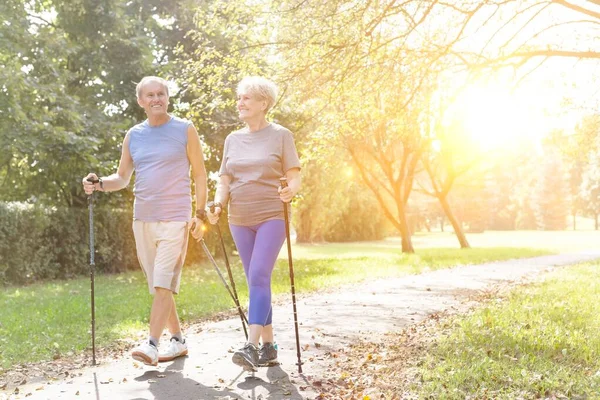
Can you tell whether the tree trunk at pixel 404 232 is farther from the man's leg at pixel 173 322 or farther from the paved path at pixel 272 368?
the man's leg at pixel 173 322

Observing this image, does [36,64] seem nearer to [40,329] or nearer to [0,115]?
[0,115]

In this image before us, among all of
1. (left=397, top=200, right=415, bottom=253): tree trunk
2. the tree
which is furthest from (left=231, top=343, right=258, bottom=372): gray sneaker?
(left=397, top=200, right=415, bottom=253): tree trunk

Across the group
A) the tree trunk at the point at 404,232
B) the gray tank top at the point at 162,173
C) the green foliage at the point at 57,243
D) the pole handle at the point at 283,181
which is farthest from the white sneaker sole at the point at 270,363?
the tree trunk at the point at 404,232

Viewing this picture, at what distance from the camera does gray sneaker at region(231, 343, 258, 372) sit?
4867 millimetres

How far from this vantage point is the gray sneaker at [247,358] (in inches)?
192

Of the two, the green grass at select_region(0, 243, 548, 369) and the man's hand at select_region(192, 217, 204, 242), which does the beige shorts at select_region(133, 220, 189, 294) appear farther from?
the green grass at select_region(0, 243, 548, 369)

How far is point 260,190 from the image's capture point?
17.5ft

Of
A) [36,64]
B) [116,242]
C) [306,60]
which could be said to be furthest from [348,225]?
[306,60]

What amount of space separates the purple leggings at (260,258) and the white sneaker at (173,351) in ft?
3.37

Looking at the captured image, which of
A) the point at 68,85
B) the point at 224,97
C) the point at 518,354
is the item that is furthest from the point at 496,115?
the point at 518,354

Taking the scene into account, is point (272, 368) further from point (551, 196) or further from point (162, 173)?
point (551, 196)

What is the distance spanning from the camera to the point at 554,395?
4816mm

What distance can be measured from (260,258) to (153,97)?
5.38 ft

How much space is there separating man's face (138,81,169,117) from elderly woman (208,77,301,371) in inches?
25.6
